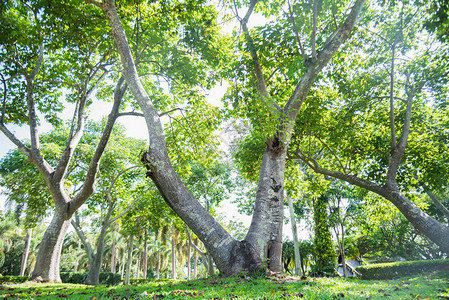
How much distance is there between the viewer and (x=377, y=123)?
31.2ft

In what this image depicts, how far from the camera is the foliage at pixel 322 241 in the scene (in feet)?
51.9

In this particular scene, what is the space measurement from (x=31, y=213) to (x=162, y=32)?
45.2 feet

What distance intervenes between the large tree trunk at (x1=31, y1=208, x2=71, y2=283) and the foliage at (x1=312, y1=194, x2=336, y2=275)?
1452 centimetres

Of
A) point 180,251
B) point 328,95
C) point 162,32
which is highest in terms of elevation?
point 162,32

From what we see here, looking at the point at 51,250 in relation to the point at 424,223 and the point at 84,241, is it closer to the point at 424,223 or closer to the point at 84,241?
the point at 84,241

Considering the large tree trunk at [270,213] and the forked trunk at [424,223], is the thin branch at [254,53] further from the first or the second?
the forked trunk at [424,223]

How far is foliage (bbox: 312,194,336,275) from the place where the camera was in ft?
51.9

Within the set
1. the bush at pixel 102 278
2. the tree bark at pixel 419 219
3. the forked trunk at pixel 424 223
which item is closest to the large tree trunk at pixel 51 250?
the tree bark at pixel 419 219

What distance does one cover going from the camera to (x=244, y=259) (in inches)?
182

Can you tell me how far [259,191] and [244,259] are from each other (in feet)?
5.18

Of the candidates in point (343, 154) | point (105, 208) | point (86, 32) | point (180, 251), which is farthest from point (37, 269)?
point (180, 251)

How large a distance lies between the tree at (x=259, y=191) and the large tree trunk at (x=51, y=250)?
214 inches

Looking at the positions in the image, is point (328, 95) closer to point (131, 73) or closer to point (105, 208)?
point (131, 73)

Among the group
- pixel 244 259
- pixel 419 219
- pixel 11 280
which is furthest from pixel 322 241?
pixel 11 280
